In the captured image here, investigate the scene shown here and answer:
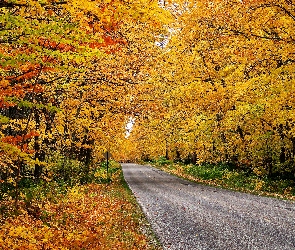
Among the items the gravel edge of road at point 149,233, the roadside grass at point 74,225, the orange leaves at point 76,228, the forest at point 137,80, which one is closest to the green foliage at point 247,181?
the forest at point 137,80

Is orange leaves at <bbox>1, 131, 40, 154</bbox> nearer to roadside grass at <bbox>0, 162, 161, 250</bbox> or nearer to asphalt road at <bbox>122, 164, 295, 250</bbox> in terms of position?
roadside grass at <bbox>0, 162, 161, 250</bbox>

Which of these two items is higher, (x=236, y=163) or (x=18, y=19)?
(x=18, y=19)

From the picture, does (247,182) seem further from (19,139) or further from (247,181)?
(19,139)

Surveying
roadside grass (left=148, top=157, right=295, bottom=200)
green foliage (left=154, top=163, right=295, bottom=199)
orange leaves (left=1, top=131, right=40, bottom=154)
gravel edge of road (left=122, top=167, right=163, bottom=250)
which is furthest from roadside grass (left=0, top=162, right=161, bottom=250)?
green foliage (left=154, top=163, right=295, bottom=199)

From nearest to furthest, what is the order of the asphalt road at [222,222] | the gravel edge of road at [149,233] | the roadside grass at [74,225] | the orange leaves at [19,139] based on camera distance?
the roadside grass at [74,225]
the gravel edge of road at [149,233]
the asphalt road at [222,222]
the orange leaves at [19,139]

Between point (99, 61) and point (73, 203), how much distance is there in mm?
5277

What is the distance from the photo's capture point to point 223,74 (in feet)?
83.6

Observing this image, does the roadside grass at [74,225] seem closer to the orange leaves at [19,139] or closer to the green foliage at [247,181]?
the orange leaves at [19,139]

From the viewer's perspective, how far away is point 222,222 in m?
11.3

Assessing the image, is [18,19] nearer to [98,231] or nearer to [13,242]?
[13,242]

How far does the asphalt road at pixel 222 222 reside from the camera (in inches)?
348

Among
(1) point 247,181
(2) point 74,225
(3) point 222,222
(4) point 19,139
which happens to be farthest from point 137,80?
(1) point 247,181

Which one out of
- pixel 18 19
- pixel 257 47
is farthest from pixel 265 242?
pixel 257 47

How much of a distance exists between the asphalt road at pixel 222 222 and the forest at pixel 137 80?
3.95 m
